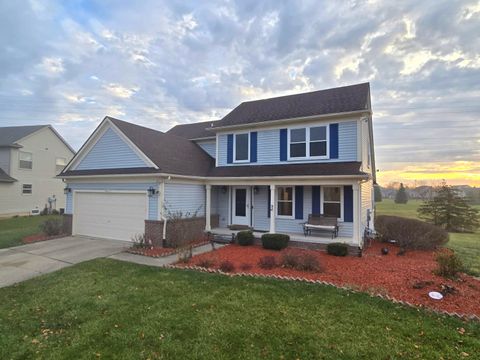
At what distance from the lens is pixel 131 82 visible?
17812mm

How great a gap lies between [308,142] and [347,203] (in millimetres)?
3174

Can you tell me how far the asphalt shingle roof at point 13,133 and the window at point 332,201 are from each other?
26625 mm

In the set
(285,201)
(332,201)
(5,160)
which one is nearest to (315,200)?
(332,201)

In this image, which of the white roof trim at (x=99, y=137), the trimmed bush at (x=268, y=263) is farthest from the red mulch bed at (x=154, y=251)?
the trimmed bush at (x=268, y=263)

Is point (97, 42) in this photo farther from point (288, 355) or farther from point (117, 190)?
point (288, 355)

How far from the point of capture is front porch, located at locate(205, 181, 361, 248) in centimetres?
1104

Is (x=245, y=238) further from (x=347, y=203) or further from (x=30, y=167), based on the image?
(x=30, y=167)

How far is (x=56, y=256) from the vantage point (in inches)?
375

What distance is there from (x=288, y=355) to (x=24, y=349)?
381 centimetres

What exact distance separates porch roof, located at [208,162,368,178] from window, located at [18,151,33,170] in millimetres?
21190

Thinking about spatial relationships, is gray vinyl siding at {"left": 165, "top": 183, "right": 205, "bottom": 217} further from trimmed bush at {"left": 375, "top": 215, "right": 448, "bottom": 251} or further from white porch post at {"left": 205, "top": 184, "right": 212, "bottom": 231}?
trimmed bush at {"left": 375, "top": 215, "right": 448, "bottom": 251}

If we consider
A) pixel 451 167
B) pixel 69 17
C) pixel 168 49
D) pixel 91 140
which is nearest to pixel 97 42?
pixel 69 17

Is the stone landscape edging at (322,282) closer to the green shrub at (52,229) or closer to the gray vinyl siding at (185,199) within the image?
the gray vinyl siding at (185,199)

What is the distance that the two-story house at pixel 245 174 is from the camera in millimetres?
11195
